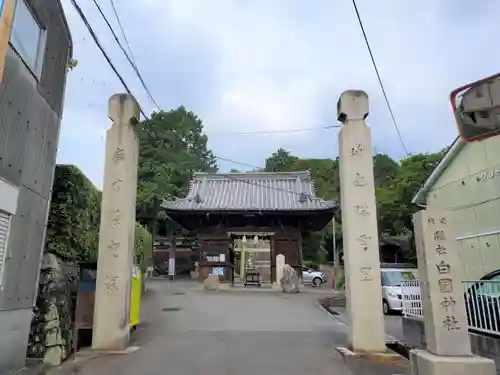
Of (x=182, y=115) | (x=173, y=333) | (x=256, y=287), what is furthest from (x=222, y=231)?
(x=182, y=115)

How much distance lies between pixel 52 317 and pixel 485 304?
25.2ft

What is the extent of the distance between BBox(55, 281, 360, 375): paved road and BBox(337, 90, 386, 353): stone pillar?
0.87 meters

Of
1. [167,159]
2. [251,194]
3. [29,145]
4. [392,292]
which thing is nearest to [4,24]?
[29,145]

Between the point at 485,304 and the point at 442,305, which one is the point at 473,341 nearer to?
the point at 485,304

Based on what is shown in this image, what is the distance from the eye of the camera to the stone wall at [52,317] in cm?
665

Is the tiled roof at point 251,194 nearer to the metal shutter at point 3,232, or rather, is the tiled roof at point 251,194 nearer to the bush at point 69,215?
the bush at point 69,215

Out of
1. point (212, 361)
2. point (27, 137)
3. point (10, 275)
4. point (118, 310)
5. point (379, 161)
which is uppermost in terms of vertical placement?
point (379, 161)

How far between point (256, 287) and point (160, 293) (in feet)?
18.5

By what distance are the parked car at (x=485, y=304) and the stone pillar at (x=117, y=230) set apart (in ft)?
21.4

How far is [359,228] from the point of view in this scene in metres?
8.05

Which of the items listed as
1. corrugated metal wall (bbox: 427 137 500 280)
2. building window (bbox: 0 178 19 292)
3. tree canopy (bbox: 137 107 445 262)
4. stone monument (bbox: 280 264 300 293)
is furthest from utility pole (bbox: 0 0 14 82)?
tree canopy (bbox: 137 107 445 262)

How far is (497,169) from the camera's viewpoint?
1162 cm

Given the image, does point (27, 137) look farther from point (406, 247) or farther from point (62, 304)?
point (406, 247)

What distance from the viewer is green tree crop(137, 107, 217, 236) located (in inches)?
1416
